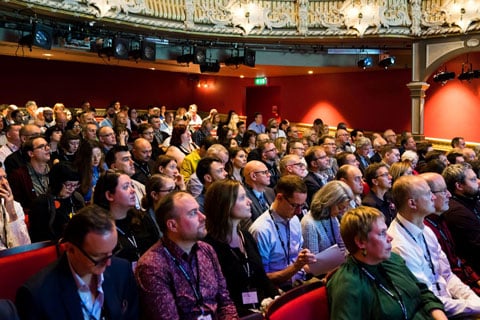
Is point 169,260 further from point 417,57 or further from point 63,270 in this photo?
point 417,57

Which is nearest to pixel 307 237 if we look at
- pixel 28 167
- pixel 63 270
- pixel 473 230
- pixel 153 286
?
pixel 473 230

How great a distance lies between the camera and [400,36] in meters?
9.55

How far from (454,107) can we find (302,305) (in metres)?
9.36

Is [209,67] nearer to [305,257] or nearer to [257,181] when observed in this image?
[257,181]

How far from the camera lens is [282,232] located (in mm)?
3088

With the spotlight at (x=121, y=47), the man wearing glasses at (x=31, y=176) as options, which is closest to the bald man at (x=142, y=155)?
the man wearing glasses at (x=31, y=176)

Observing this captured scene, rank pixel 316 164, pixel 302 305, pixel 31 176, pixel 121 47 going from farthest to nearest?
pixel 121 47 < pixel 316 164 < pixel 31 176 < pixel 302 305

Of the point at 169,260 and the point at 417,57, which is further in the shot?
the point at 417,57

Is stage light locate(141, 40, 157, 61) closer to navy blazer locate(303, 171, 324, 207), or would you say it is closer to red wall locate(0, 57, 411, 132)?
red wall locate(0, 57, 411, 132)

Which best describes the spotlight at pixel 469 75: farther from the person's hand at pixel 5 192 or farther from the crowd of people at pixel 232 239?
the person's hand at pixel 5 192

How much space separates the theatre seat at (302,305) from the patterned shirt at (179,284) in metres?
0.36

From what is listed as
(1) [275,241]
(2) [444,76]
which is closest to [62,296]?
(1) [275,241]

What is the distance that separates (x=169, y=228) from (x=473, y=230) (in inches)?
87.8

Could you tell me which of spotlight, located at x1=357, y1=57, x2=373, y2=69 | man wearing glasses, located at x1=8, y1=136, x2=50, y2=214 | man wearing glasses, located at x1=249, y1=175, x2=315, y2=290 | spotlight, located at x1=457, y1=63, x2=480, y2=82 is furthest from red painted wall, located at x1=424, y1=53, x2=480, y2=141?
man wearing glasses, located at x1=8, y1=136, x2=50, y2=214
